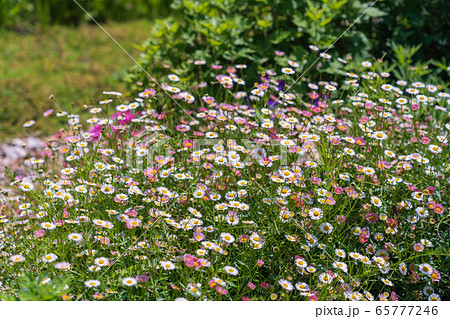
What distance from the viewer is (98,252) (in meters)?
2.24

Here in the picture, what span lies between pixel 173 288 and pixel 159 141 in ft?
3.37

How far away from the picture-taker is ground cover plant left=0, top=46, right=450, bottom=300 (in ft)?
7.02

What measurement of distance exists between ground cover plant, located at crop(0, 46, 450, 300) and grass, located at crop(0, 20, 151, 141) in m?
2.43

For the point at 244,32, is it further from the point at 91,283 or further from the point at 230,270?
the point at 91,283

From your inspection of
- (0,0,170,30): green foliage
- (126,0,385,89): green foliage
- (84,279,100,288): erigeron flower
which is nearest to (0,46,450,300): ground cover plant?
(84,279,100,288): erigeron flower

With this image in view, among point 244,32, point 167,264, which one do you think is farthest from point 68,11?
point 167,264

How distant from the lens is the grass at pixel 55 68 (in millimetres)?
5211

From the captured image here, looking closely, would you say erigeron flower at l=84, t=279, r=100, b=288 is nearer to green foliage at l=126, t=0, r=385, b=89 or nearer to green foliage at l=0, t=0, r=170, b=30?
→ green foliage at l=126, t=0, r=385, b=89

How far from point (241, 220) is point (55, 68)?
4.78 meters

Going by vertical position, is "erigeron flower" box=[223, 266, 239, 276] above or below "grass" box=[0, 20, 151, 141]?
above

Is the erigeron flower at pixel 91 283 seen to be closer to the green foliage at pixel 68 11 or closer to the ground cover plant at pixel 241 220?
the ground cover plant at pixel 241 220

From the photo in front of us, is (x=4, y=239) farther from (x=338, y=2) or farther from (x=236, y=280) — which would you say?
(x=338, y=2)

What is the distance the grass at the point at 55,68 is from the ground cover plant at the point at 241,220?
2433mm
